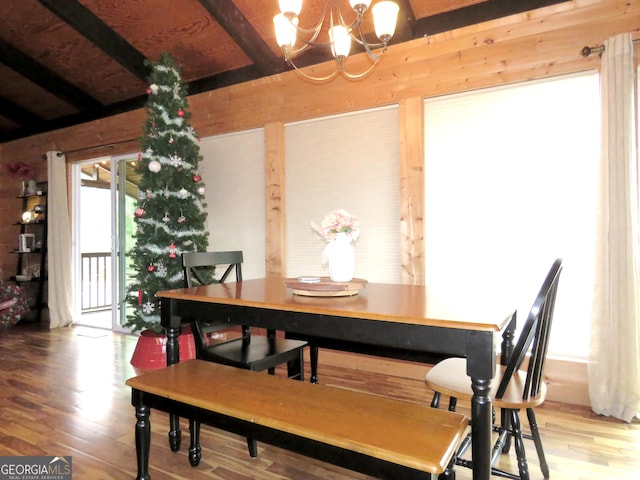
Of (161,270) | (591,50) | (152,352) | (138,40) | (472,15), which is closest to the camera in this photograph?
(591,50)

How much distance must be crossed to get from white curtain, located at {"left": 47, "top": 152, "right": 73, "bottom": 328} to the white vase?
4.46 metres

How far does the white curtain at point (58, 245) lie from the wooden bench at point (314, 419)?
4.10 m

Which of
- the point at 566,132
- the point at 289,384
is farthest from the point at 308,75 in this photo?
the point at 289,384

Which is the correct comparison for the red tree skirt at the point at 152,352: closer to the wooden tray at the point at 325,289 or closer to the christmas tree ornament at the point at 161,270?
the christmas tree ornament at the point at 161,270

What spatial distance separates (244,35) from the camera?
3.39 m

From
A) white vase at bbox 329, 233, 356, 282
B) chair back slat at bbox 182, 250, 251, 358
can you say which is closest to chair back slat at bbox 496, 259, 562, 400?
white vase at bbox 329, 233, 356, 282

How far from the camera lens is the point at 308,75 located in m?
3.57

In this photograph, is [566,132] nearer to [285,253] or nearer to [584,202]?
[584,202]

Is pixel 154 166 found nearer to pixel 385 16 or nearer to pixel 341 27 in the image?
pixel 341 27

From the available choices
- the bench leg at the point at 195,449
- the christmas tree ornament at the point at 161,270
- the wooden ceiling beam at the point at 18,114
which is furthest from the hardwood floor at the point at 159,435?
the wooden ceiling beam at the point at 18,114

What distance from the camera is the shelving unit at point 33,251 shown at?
5301 mm

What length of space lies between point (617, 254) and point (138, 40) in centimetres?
419

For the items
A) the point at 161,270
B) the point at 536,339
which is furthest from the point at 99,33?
the point at 536,339

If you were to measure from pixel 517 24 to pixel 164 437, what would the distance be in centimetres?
342
